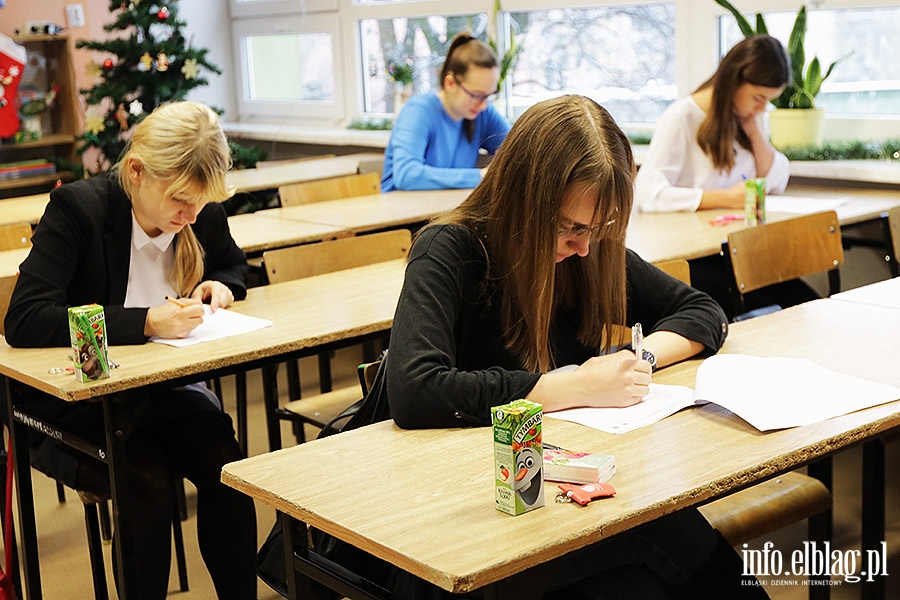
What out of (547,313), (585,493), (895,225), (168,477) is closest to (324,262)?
(168,477)

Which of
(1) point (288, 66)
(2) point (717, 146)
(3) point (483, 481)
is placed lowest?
(3) point (483, 481)

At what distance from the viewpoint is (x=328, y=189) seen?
14.8 feet

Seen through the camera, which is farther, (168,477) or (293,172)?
(293,172)

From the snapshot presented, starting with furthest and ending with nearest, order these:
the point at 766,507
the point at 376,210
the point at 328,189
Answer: the point at 328,189, the point at 376,210, the point at 766,507

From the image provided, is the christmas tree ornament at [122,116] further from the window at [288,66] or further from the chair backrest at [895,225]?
the chair backrest at [895,225]

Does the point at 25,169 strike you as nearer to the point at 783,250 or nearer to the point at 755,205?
the point at 755,205

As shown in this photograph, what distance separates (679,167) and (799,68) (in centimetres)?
75

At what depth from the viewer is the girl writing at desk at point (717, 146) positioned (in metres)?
3.65

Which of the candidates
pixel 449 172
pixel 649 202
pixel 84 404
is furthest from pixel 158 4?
pixel 84 404

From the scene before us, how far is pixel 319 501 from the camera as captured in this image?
1446 millimetres

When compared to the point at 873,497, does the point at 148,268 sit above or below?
above

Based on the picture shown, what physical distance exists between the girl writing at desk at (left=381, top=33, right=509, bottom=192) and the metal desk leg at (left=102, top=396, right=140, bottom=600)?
2.54 m

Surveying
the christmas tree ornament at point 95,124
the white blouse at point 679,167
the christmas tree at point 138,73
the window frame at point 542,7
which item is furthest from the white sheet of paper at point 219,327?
the christmas tree ornament at point 95,124

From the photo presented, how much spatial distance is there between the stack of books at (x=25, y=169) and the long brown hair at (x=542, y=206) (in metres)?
4.87
